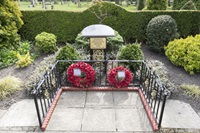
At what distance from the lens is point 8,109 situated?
340 centimetres

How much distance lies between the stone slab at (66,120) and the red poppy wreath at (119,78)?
3.45ft

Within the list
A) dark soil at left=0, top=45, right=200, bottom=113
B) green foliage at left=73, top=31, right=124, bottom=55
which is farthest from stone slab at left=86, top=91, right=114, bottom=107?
green foliage at left=73, top=31, right=124, bottom=55

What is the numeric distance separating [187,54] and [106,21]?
3.40m

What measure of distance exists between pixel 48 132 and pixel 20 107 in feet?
3.42

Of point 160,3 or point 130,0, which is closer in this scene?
point 160,3

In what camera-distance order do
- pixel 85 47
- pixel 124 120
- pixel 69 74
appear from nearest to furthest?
1. pixel 124 120
2. pixel 69 74
3. pixel 85 47

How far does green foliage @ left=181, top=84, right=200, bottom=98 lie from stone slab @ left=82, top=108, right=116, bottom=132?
193 cm

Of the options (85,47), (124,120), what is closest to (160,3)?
(85,47)

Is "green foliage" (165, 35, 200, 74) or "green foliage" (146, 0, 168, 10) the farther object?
"green foliage" (146, 0, 168, 10)

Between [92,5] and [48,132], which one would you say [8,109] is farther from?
[92,5]

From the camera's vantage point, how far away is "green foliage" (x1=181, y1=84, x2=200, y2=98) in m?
3.83

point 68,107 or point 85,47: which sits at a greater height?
point 85,47

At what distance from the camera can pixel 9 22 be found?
6.10 metres

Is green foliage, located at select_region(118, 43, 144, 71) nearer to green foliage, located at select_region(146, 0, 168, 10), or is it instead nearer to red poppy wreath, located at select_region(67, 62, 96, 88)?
red poppy wreath, located at select_region(67, 62, 96, 88)
